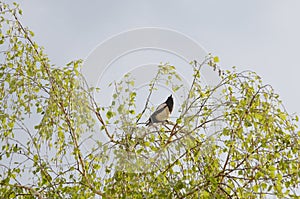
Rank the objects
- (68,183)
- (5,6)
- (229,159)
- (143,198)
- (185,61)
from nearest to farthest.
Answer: (143,198) → (68,183) → (229,159) → (5,6) → (185,61)

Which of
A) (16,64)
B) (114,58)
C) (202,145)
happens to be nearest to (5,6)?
(16,64)

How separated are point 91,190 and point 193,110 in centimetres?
94

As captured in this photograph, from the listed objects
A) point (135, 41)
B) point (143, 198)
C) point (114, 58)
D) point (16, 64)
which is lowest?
point (143, 198)

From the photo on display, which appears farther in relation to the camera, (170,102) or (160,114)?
(170,102)

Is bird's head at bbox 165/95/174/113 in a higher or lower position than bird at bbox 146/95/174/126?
higher

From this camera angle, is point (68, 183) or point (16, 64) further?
point (16, 64)

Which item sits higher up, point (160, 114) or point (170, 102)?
point (170, 102)

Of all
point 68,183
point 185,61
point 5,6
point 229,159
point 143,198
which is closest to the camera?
point 143,198

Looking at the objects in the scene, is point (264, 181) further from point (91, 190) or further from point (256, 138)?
point (91, 190)

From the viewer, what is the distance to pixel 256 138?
328 centimetres

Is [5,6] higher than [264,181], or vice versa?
[5,6]

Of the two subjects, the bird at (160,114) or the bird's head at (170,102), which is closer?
the bird at (160,114)

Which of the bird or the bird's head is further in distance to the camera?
the bird's head

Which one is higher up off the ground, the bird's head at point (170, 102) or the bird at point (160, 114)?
the bird's head at point (170, 102)
